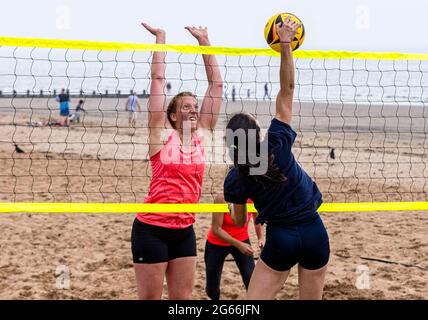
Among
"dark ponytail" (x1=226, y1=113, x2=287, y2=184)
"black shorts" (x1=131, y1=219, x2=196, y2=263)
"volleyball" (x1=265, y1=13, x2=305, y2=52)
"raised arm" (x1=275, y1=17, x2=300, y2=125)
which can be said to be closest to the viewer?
"dark ponytail" (x1=226, y1=113, x2=287, y2=184)

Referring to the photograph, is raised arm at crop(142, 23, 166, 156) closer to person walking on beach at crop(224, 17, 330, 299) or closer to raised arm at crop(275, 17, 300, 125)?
person walking on beach at crop(224, 17, 330, 299)

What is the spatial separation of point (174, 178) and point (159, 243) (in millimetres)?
463

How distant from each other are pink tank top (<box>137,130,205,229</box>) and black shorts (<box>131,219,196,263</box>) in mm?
43

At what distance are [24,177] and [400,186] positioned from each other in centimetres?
729

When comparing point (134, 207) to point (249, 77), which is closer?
point (134, 207)

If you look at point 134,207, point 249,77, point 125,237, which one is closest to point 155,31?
point 134,207

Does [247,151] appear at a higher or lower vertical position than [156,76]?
lower

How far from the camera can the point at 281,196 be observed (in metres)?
3.41

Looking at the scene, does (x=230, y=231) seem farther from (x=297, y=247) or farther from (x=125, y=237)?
(x=125, y=237)

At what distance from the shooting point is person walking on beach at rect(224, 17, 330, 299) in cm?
333

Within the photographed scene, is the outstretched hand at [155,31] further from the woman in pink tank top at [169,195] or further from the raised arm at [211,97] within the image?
the woman in pink tank top at [169,195]

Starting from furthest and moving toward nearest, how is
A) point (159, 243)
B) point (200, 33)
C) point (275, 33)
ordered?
point (200, 33)
point (275, 33)
point (159, 243)

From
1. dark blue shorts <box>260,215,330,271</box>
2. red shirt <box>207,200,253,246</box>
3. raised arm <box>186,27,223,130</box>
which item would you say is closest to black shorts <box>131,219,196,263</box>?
dark blue shorts <box>260,215,330,271</box>
